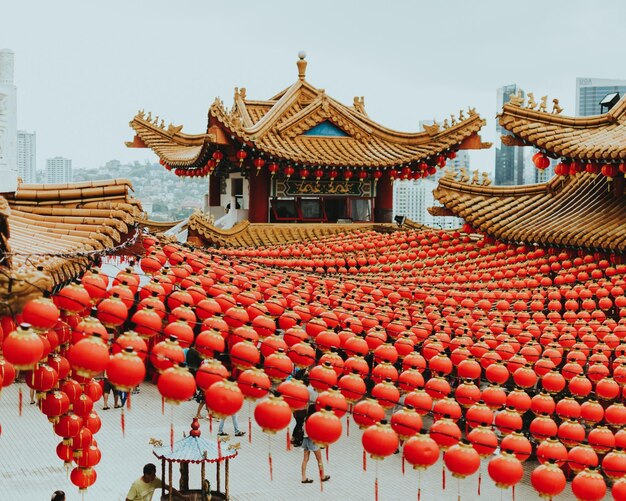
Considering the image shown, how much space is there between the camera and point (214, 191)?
2253 centimetres

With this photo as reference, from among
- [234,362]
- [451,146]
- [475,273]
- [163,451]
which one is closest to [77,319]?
[234,362]

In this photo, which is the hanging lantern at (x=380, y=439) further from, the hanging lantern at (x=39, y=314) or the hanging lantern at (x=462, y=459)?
the hanging lantern at (x=39, y=314)

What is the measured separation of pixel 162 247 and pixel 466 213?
27.8ft

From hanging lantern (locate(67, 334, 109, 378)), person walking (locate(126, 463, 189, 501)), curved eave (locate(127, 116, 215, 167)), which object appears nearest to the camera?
hanging lantern (locate(67, 334, 109, 378))

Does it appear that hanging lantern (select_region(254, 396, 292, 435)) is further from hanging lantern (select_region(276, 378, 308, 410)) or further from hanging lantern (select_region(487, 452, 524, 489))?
hanging lantern (select_region(487, 452, 524, 489))

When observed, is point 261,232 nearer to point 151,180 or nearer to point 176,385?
point 176,385

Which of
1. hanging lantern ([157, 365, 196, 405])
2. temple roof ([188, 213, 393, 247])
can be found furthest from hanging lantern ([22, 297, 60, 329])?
temple roof ([188, 213, 393, 247])

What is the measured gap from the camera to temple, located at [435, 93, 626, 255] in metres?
14.3

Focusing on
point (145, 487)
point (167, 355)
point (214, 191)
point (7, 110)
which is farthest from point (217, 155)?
point (167, 355)

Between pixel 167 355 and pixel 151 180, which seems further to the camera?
pixel 151 180

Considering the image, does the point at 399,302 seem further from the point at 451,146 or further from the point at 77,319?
the point at 451,146

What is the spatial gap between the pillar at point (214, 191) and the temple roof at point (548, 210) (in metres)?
7.50

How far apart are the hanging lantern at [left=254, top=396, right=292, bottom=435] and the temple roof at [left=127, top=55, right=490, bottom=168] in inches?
483

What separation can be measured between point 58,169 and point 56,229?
3482 inches
